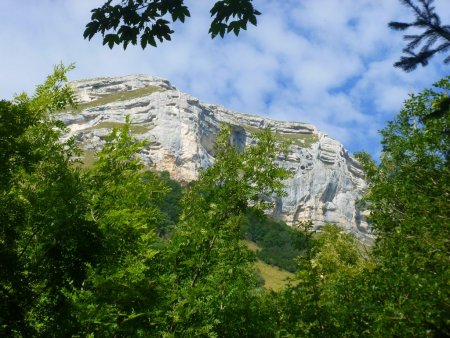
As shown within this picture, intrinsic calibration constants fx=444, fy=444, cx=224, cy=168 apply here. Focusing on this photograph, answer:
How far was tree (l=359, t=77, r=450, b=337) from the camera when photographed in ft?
39.8

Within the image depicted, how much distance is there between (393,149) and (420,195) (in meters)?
5.80

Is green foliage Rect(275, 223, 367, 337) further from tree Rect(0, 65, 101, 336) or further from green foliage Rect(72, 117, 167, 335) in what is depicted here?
tree Rect(0, 65, 101, 336)

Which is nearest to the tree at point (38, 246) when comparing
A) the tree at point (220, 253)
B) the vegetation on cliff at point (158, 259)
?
the vegetation on cliff at point (158, 259)

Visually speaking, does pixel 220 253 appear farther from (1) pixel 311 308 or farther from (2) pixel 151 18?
(2) pixel 151 18

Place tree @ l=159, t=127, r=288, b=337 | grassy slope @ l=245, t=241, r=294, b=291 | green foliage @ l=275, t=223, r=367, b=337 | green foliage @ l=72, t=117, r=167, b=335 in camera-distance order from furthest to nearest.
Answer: grassy slope @ l=245, t=241, r=294, b=291, tree @ l=159, t=127, r=288, b=337, green foliage @ l=275, t=223, r=367, b=337, green foliage @ l=72, t=117, r=167, b=335

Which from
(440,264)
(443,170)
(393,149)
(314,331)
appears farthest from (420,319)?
(393,149)

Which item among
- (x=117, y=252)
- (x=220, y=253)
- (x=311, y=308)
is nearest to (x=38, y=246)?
(x=117, y=252)

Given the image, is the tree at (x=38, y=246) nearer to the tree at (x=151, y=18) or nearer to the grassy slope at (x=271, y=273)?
the tree at (x=151, y=18)

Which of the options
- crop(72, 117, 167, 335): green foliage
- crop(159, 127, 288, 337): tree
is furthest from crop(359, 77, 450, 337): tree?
crop(72, 117, 167, 335): green foliage

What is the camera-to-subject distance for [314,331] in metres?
12.4

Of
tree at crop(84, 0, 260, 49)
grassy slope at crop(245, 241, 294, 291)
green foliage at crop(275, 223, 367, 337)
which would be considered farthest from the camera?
grassy slope at crop(245, 241, 294, 291)

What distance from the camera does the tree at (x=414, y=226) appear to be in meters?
12.1

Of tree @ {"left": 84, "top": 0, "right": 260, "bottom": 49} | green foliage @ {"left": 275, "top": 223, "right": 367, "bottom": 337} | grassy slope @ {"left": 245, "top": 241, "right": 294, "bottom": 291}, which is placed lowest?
grassy slope @ {"left": 245, "top": 241, "right": 294, "bottom": 291}

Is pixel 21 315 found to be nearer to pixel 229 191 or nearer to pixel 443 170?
pixel 229 191
